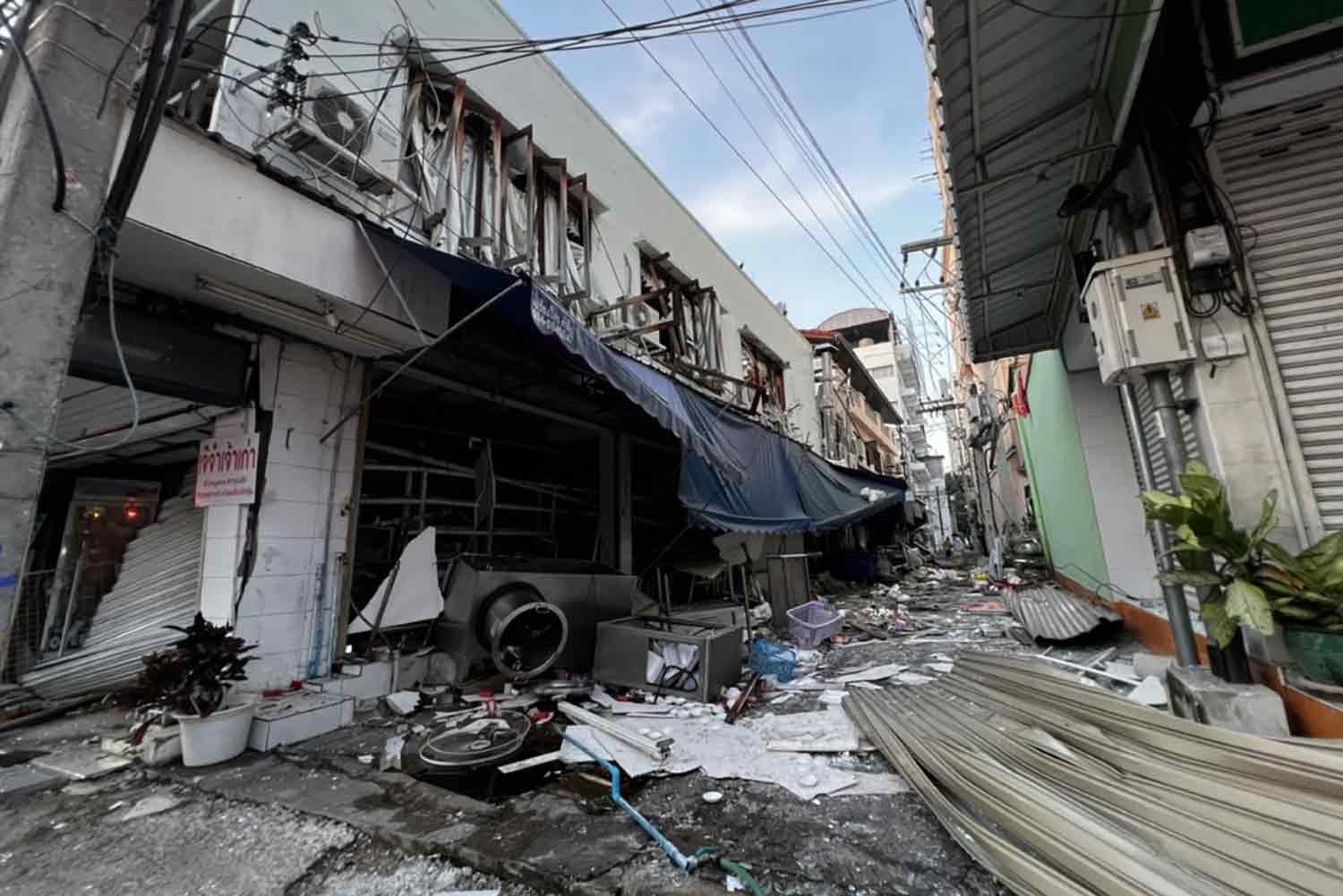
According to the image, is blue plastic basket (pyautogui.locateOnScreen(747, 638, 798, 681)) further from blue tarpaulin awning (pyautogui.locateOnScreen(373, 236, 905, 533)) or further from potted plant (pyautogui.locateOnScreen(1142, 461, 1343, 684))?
potted plant (pyautogui.locateOnScreen(1142, 461, 1343, 684))

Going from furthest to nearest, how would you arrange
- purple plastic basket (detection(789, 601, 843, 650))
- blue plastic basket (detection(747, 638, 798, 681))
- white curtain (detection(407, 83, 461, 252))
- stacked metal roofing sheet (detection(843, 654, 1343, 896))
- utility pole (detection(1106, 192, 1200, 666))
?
1. purple plastic basket (detection(789, 601, 843, 650))
2. blue plastic basket (detection(747, 638, 798, 681))
3. white curtain (detection(407, 83, 461, 252))
4. utility pole (detection(1106, 192, 1200, 666))
5. stacked metal roofing sheet (detection(843, 654, 1343, 896))

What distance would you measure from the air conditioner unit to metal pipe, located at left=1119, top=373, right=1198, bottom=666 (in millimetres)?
6004

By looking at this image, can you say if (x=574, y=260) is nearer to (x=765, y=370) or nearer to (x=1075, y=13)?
(x=1075, y=13)

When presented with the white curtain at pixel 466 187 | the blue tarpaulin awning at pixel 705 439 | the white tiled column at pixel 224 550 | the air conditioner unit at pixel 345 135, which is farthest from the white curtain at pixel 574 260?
the white tiled column at pixel 224 550

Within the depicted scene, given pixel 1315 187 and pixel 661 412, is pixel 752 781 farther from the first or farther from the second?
pixel 1315 187

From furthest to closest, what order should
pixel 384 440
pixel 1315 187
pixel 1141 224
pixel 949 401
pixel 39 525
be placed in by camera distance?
pixel 949 401, pixel 39 525, pixel 384 440, pixel 1141 224, pixel 1315 187

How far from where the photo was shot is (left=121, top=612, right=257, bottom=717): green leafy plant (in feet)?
10.1

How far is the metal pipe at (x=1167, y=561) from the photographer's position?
3.19 m

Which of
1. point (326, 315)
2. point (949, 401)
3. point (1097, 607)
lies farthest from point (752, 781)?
point (949, 401)

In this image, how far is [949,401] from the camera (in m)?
26.5

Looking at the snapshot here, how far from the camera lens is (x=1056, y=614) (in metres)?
6.05

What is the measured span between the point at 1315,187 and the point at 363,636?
7279 mm

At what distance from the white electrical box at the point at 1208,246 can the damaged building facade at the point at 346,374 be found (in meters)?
3.53

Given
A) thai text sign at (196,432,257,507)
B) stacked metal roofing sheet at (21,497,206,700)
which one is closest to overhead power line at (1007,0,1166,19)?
thai text sign at (196,432,257,507)
